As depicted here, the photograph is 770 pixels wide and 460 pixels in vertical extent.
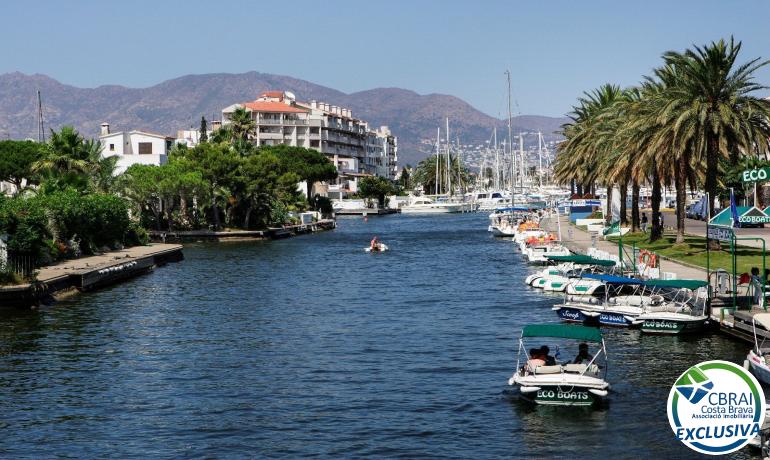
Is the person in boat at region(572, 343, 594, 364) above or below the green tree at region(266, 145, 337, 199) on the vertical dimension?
below

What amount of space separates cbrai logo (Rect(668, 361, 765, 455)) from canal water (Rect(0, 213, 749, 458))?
13086mm

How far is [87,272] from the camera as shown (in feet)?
207

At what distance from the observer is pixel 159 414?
30.0 metres

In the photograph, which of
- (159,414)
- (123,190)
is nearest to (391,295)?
(159,414)

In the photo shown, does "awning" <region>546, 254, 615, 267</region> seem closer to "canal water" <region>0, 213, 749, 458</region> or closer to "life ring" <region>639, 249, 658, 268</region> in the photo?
"life ring" <region>639, 249, 658, 268</region>

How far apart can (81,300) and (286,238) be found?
2863 inches

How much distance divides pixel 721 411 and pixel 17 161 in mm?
116849

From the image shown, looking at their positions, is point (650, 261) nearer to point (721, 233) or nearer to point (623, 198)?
point (721, 233)

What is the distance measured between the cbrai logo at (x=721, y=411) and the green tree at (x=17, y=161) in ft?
373

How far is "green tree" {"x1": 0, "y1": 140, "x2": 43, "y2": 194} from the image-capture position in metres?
118

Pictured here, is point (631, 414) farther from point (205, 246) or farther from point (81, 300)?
point (205, 246)

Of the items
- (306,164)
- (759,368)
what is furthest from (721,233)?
(306,164)

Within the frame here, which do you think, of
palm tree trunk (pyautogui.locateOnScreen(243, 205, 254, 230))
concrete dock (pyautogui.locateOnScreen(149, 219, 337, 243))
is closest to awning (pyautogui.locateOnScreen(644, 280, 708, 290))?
concrete dock (pyautogui.locateOnScreen(149, 219, 337, 243))

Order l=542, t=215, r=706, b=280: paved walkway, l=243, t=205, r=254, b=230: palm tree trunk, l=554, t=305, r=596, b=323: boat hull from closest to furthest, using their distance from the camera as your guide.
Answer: l=554, t=305, r=596, b=323: boat hull → l=542, t=215, r=706, b=280: paved walkway → l=243, t=205, r=254, b=230: palm tree trunk
